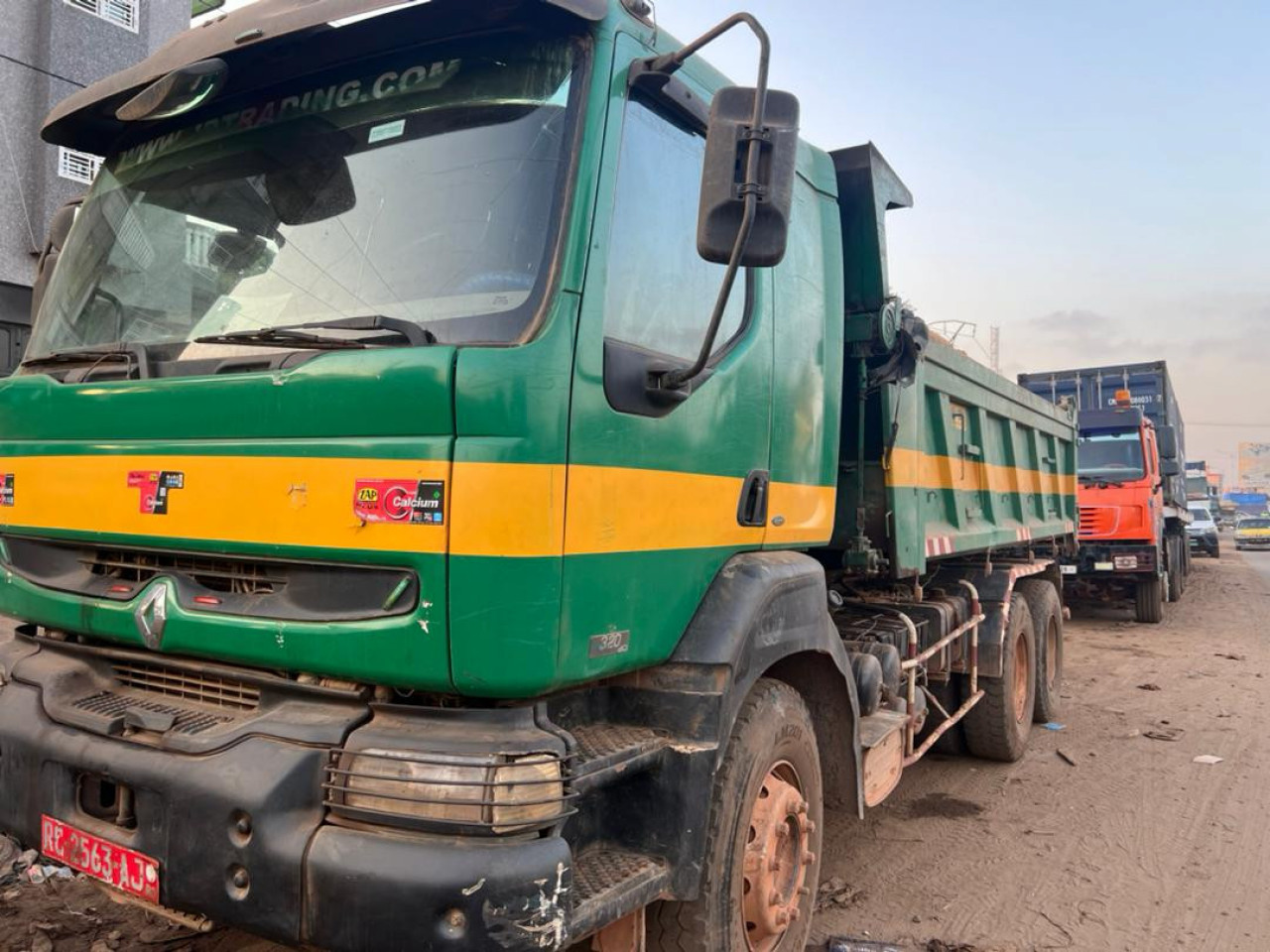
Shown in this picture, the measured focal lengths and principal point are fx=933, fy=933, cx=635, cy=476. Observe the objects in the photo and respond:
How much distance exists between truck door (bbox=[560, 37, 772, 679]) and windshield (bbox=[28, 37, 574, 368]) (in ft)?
0.65

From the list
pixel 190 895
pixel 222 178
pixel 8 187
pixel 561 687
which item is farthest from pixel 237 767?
pixel 8 187

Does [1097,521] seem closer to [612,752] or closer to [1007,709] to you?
[1007,709]

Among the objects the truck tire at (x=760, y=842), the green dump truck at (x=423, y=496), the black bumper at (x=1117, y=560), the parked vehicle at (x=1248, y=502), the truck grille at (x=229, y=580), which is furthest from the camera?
the parked vehicle at (x=1248, y=502)

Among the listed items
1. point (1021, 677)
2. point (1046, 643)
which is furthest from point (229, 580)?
point (1046, 643)

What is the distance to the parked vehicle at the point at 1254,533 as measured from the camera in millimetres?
33594

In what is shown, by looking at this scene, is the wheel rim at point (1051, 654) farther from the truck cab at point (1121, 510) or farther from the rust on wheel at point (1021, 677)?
the truck cab at point (1121, 510)

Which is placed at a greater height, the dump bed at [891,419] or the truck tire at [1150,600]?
the dump bed at [891,419]

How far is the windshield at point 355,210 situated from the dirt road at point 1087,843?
9.34ft

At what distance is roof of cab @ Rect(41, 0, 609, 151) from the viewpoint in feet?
7.27

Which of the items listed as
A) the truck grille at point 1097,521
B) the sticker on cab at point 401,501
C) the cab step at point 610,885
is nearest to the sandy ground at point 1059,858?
the cab step at point 610,885

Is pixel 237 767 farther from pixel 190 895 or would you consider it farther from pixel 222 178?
pixel 222 178

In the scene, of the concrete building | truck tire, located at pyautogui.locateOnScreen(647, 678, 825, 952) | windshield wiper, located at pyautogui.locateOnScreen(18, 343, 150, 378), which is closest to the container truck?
truck tire, located at pyautogui.locateOnScreen(647, 678, 825, 952)

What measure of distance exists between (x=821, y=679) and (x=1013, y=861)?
1.85 meters

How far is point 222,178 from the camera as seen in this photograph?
2.65 metres
